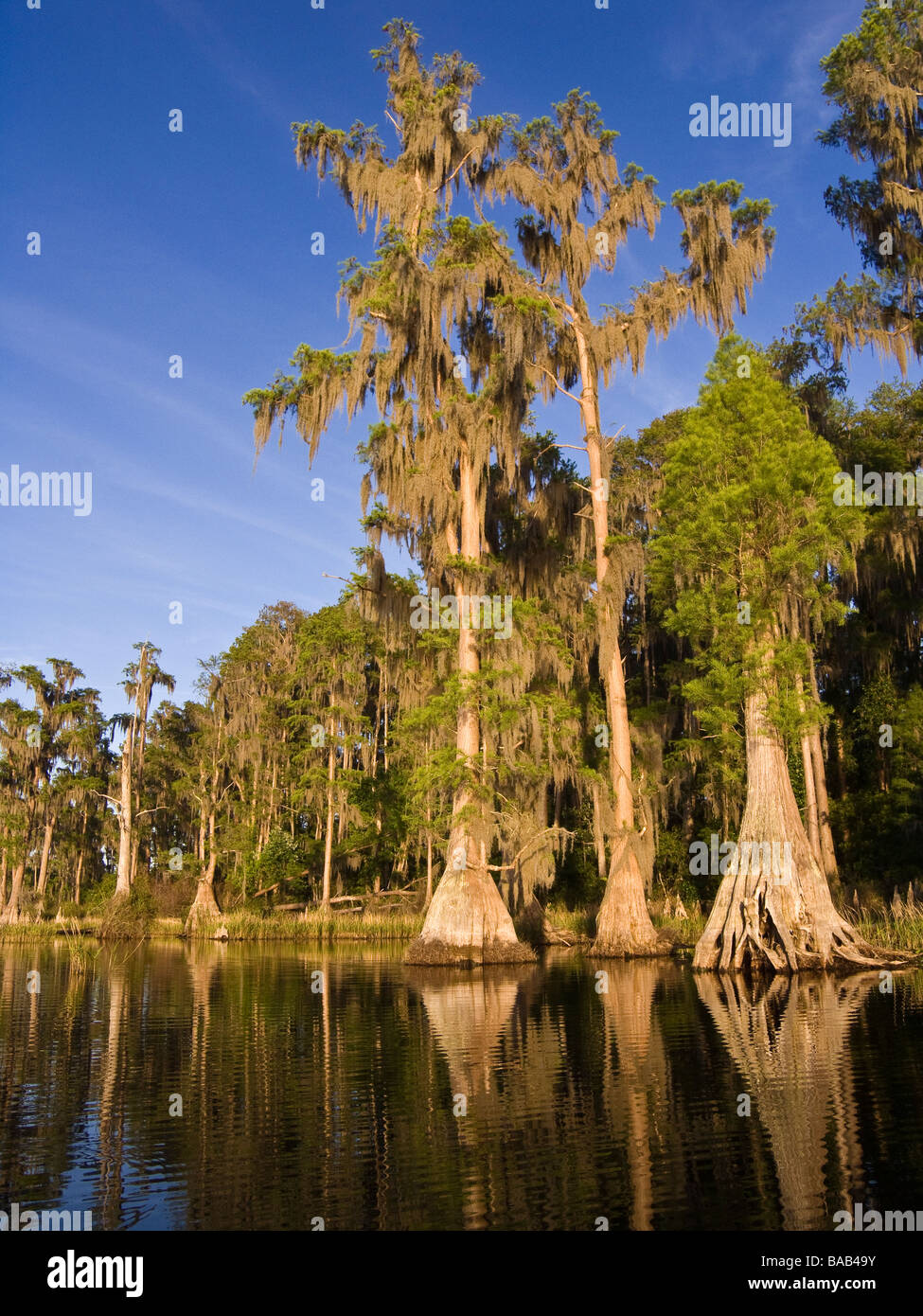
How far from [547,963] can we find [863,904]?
8761 millimetres

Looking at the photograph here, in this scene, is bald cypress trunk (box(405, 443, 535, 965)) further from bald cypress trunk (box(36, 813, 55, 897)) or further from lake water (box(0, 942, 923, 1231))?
bald cypress trunk (box(36, 813, 55, 897))

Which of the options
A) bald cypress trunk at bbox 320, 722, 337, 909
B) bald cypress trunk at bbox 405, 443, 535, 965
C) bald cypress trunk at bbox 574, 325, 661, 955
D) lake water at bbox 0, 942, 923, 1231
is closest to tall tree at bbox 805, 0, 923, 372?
bald cypress trunk at bbox 574, 325, 661, 955

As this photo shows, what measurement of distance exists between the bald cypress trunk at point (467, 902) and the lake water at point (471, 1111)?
7.45 metres

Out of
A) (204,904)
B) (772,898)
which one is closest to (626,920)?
(772,898)

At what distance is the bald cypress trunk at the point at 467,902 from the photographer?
76.3 ft

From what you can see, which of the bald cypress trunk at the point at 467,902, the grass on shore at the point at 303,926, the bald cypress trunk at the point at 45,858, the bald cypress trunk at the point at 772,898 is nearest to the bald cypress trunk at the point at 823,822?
the grass on shore at the point at 303,926

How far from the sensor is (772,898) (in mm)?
19016

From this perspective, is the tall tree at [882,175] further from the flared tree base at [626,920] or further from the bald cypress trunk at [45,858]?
the bald cypress trunk at [45,858]

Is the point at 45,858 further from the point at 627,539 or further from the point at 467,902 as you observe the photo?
the point at 627,539

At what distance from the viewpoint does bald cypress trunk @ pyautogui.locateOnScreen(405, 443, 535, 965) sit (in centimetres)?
2325

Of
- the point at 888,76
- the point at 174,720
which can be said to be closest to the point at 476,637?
the point at 888,76

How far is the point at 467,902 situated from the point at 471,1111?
15.7 metres

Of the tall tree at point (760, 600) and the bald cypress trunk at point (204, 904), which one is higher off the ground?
the tall tree at point (760, 600)
